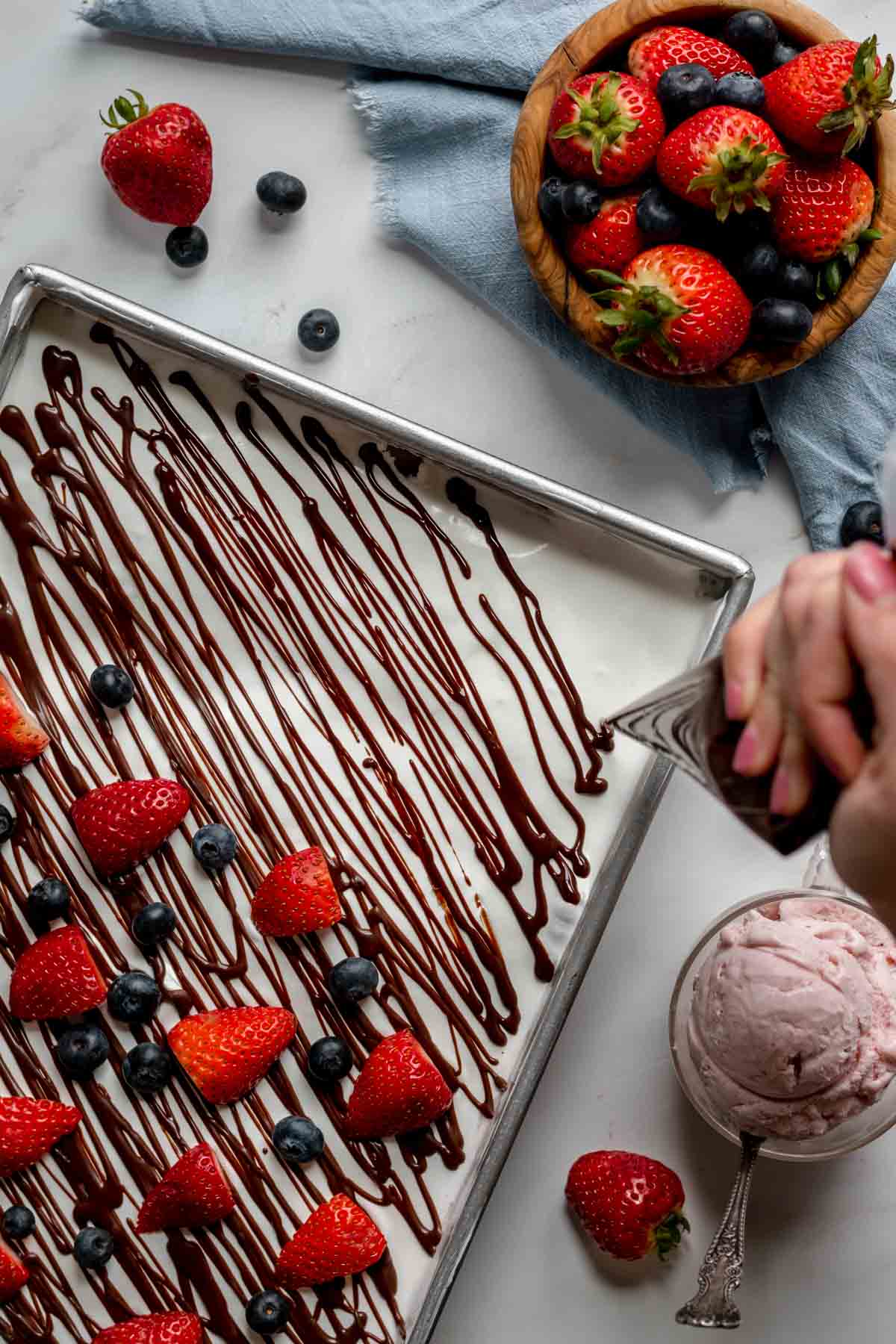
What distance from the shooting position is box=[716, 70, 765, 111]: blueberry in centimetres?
149

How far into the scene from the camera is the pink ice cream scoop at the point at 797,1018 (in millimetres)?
1529

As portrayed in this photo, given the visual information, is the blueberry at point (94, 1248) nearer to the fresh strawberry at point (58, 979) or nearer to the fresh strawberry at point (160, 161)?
the fresh strawberry at point (58, 979)

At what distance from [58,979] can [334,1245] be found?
1.67 ft

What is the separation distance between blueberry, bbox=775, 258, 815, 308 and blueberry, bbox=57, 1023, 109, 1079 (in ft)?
4.31

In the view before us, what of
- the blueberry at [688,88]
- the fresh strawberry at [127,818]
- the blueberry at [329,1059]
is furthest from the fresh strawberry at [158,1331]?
the blueberry at [688,88]

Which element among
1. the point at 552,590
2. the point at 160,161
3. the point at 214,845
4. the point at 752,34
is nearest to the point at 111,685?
the point at 214,845

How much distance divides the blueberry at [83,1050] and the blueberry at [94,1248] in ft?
0.69

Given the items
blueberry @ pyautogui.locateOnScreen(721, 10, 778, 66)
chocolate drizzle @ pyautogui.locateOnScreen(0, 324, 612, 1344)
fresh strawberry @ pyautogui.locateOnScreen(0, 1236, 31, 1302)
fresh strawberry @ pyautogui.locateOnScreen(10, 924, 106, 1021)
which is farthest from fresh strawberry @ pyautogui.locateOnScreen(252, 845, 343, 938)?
blueberry @ pyautogui.locateOnScreen(721, 10, 778, 66)

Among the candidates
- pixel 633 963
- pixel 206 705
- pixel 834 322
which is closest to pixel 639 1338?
pixel 633 963

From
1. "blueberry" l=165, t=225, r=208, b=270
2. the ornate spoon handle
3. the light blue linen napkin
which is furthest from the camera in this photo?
"blueberry" l=165, t=225, r=208, b=270

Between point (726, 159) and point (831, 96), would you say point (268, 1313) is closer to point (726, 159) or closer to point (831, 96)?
point (726, 159)

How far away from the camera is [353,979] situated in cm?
167

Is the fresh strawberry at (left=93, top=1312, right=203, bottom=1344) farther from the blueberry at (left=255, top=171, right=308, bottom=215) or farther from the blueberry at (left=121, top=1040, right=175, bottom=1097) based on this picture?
the blueberry at (left=255, top=171, right=308, bottom=215)

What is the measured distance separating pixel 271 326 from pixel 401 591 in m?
0.43
